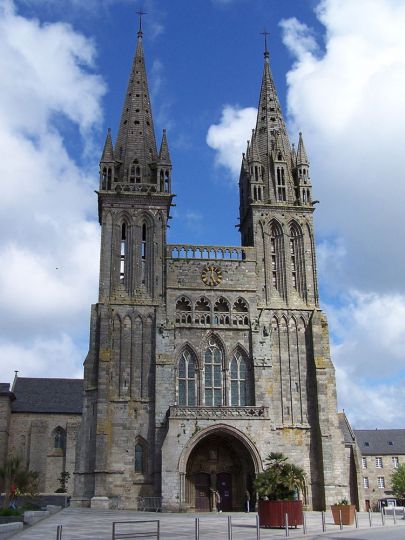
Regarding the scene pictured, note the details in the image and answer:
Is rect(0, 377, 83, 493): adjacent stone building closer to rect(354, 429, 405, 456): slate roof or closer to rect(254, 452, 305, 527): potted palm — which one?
rect(354, 429, 405, 456): slate roof

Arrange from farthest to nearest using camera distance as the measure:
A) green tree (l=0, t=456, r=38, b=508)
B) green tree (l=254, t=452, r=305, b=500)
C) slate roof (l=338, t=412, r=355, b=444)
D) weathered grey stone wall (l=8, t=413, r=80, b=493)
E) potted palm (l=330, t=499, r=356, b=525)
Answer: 1. weathered grey stone wall (l=8, t=413, r=80, b=493)
2. slate roof (l=338, t=412, r=355, b=444)
3. green tree (l=0, t=456, r=38, b=508)
4. potted palm (l=330, t=499, r=356, b=525)
5. green tree (l=254, t=452, r=305, b=500)

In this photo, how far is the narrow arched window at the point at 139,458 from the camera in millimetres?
42719

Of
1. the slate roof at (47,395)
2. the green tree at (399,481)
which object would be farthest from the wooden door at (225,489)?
the green tree at (399,481)

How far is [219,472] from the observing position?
1725 inches

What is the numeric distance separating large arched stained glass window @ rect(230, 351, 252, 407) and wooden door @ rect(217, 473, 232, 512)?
473 centimetres

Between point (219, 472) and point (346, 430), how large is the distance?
846 inches

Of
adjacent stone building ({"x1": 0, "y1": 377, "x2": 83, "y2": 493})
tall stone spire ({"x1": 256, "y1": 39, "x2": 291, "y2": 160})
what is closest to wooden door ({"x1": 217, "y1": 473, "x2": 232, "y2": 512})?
adjacent stone building ({"x1": 0, "y1": 377, "x2": 83, "y2": 493})

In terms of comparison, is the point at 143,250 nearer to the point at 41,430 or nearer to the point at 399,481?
the point at 41,430

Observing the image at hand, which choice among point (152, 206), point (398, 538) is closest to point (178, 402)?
point (152, 206)

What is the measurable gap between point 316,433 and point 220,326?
9.72m

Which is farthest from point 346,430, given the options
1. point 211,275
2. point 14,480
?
point 14,480

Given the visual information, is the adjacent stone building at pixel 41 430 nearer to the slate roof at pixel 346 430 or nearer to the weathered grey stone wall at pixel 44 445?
the weathered grey stone wall at pixel 44 445

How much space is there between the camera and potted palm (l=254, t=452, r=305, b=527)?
2564 cm

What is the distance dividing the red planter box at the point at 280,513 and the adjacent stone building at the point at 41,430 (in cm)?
3816
